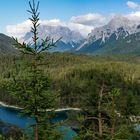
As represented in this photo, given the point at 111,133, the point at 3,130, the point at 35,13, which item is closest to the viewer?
the point at 111,133

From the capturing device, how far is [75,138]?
833 inches

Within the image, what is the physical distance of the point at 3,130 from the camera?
138 metres

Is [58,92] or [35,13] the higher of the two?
[35,13]

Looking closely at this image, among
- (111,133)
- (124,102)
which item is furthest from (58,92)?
(124,102)

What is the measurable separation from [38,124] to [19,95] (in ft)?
6.49

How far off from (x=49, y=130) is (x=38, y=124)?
85 centimetres

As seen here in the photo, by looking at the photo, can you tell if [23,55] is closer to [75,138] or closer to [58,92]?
[58,92]

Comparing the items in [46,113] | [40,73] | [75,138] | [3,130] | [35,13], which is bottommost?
[3,130]

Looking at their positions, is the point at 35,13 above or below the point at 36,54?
above

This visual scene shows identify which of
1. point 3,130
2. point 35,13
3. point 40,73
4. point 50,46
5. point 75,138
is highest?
point 35,13

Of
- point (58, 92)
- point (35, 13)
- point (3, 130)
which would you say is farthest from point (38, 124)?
point (3, 130)

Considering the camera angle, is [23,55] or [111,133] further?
[23,55]

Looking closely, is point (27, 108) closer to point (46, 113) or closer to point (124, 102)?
point (46, 113)

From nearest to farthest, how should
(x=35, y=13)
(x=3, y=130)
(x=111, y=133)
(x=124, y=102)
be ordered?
(x=111, y=133) < (x=35, y=13) < (x=124, y=102) < (x=3, y=130)
